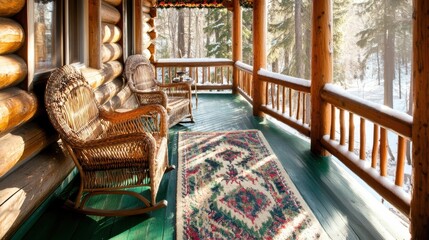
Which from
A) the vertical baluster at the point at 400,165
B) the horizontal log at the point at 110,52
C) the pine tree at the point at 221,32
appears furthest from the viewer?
the pine tree at the point at 221,32

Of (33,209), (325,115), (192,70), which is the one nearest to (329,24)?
(325,115)

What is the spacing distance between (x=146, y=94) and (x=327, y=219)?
10.7ft

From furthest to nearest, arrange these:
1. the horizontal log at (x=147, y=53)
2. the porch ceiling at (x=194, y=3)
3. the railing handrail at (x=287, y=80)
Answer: the porch ceiling at (x=194, y=3), the horizontal log at (x=147, y=53), the railing handrail at (x=287, y=80)

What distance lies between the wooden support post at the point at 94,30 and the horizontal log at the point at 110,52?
37 centimetres

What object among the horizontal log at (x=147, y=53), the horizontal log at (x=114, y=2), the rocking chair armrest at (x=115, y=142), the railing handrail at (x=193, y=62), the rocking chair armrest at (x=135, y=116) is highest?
the horizontal log at (x=114, y=2)

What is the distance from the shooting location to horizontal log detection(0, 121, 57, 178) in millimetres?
2176

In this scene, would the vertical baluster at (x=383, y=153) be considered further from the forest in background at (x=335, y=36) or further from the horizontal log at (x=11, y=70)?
the forest in background at (x=335, y=36)

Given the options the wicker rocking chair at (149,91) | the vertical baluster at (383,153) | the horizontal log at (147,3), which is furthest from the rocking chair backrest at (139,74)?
the vertical baluster at (383,153)

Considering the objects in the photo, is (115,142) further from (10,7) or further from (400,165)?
(400,165)

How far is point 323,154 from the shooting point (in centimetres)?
434

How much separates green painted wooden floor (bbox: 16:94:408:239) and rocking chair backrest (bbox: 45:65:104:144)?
602 mm

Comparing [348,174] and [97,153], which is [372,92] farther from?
[97,153]

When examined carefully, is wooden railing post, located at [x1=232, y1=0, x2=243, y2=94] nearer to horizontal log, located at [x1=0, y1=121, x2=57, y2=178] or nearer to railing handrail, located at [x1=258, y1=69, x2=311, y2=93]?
railing handrail, located at [x1=258, y1=69, x2=311, y2=93]

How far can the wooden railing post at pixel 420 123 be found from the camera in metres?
2.20
